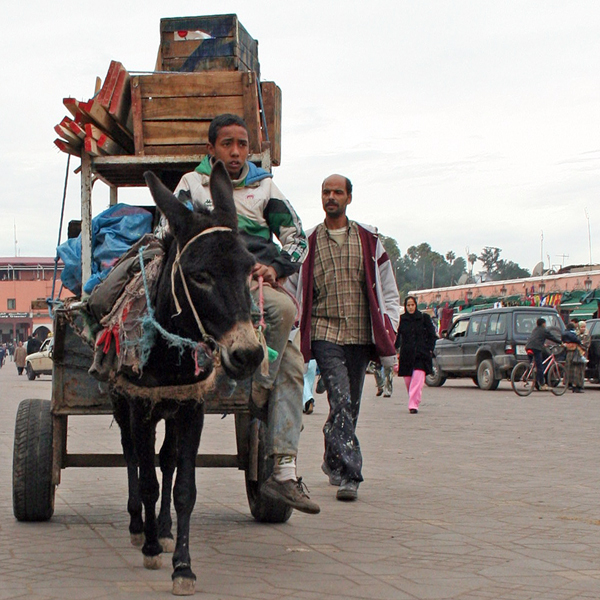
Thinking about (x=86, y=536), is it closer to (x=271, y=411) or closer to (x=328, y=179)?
(x=271, y=411)

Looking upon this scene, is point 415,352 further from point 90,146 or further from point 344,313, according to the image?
point 90,146

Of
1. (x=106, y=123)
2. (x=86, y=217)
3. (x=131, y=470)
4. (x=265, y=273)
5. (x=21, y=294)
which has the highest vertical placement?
(x=21, y=294)

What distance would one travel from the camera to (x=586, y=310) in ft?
124

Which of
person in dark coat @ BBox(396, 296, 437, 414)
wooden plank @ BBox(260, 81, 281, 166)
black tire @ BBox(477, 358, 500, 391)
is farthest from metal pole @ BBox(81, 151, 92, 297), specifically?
black tire @ BBox(477, 358, 500, 391)

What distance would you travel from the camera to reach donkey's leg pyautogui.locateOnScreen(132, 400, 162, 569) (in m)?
4.77

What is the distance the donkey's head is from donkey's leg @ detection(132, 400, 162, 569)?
20.7 inches

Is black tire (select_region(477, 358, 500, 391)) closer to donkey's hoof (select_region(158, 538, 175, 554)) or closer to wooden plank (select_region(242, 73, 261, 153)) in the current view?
wooden plank (select_region(242, 73, 261, 153))

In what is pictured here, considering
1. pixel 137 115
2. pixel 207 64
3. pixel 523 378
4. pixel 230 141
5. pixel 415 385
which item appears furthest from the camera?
pixel 523 378

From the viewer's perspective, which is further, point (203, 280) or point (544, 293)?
point (544, 293)

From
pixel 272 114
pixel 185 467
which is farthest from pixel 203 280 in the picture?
pixel 272 114

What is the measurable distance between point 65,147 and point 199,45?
5.91 feet

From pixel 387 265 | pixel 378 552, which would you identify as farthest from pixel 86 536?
pixel 387 265

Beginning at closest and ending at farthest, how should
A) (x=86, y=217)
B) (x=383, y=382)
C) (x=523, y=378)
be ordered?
(x=86, y=217) < (x=523, y=378) < (x=383, y=382)

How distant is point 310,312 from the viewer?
7340 millimetres
